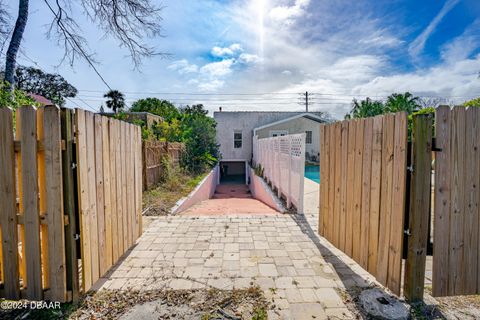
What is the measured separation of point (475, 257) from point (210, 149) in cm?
1498

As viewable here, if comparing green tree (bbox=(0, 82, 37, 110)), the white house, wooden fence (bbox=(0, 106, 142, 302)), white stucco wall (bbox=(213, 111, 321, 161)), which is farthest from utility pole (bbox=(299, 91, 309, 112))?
wooden fence (bbox=(0, 106, 142, 302))

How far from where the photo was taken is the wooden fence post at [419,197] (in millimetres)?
2125

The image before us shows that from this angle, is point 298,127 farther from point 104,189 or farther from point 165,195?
point 104,189

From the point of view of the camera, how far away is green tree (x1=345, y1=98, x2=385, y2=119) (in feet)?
75.0

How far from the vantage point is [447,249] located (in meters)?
2.20

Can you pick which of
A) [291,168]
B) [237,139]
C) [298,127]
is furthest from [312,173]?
[291,168]

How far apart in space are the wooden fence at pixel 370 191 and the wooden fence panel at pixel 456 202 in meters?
0.31

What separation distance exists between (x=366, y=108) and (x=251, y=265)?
25180 mm

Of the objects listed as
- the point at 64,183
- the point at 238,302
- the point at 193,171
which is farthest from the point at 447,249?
the point at 193,171

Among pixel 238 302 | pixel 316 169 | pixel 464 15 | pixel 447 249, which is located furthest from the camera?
pixel 316 169

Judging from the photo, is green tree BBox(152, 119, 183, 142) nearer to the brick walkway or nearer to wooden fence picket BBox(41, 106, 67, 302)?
the brick walkway

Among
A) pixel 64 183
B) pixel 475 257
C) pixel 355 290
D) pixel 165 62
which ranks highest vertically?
pixel 165 62

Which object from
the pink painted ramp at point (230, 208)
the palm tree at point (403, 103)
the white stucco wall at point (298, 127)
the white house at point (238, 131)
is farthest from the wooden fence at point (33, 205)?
the palm tree at point (403, 103)

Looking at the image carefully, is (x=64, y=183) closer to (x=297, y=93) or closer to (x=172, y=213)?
(x=172, y=213)
